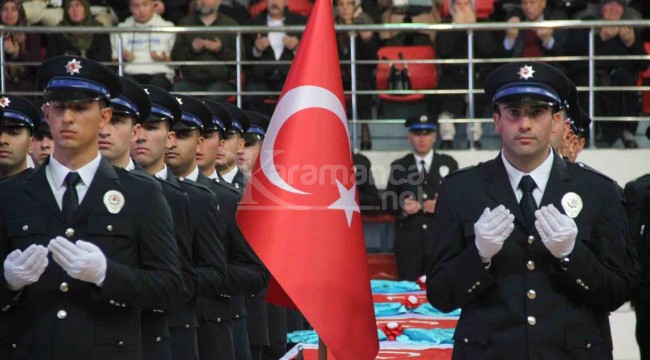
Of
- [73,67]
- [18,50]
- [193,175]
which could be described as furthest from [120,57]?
[73,67]

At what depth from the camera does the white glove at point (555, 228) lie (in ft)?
12.9

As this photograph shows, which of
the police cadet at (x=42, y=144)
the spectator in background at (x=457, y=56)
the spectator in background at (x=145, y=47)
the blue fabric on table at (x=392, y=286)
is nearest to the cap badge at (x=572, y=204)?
the police cadet at (x=42, y=144)

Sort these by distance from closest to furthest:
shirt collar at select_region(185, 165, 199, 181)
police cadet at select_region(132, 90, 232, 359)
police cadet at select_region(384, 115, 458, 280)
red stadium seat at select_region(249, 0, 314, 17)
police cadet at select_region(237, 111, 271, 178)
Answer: police cadet at select_region(132, 90, 232, 359) < shirt collar at select_region(185, 165, 199, 181) < police cadet at select_region(237, 111, 271, 178) < police cadet at select_region(384, 115, 458, 280) < red stadium seat at select_region(249, 0, 314, 17)

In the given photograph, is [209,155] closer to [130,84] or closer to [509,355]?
[130,84]

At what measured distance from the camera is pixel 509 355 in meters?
4.11

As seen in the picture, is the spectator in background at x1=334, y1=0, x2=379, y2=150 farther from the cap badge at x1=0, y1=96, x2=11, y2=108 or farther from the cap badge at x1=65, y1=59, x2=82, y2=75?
the cap badge at x1=65, y1=59, x2=82, y2=75

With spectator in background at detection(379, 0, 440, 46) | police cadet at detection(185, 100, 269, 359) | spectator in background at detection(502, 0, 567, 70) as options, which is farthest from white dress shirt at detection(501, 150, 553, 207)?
spectator in background at detection(379, 0, 440, 46)

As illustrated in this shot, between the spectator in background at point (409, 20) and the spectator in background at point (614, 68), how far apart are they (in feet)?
4.04

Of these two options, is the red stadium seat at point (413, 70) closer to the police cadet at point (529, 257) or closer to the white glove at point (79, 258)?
the police cadet at point (529, 257)

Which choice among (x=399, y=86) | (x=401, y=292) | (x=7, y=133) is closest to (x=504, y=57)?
(x=399, y=86)

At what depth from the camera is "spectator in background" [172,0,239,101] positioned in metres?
11.3

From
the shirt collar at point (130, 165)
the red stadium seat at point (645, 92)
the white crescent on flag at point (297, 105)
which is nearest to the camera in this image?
the white crescent on flag at point (297, 105)

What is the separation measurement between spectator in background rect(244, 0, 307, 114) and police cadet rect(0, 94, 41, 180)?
16.4ft

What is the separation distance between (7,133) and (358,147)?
18.1 ft
